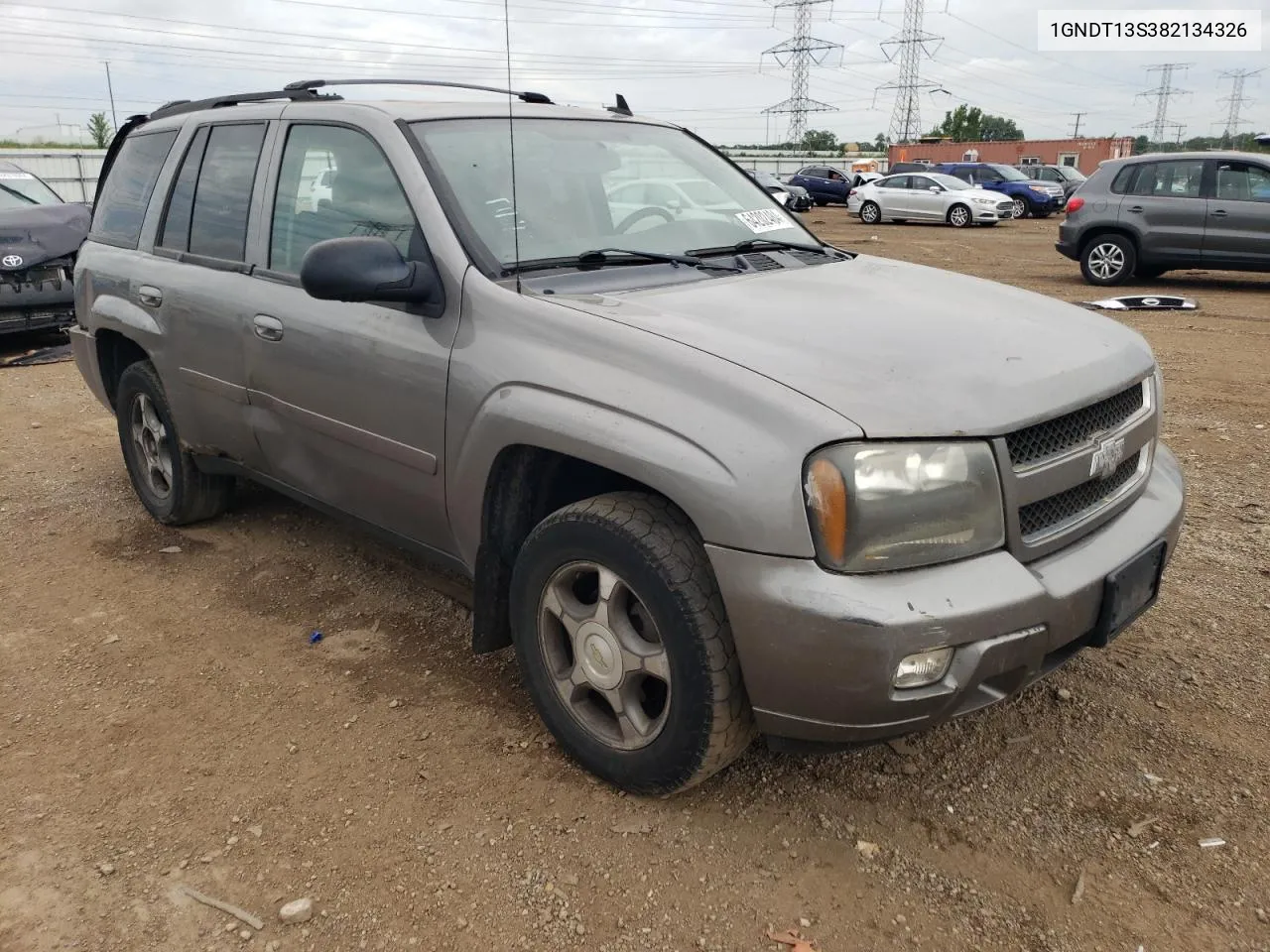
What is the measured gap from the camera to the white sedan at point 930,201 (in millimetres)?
24734

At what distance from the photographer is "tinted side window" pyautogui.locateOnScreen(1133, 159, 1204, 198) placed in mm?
12008

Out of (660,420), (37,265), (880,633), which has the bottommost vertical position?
(880,633)

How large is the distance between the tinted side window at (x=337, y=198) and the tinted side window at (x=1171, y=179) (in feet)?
36.2

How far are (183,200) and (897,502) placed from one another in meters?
3.35

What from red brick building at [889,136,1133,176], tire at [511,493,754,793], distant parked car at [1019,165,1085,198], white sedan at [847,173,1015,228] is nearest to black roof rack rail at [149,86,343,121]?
tire at [511,493,754,793]

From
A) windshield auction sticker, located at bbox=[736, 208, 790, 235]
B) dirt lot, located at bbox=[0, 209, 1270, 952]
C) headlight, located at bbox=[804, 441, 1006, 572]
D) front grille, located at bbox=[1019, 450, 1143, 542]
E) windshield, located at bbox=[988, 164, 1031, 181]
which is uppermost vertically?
windshield, located at bbox=[988, 164, 1031, 181]

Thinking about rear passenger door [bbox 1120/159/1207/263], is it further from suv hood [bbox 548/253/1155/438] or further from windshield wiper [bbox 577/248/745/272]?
windshield wiper [bbox 577/248/745/272]

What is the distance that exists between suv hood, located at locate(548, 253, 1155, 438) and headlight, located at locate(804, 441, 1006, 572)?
0.19ft

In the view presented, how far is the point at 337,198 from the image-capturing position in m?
3.34

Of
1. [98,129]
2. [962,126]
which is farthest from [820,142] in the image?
[98,129]

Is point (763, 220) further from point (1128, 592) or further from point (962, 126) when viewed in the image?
point (962, 126)

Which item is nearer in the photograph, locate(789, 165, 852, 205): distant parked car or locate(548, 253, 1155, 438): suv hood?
locate(548, 253, 1155, 438): suv hood

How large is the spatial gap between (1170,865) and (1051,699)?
0.75 metres

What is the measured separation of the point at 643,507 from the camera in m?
2.42
